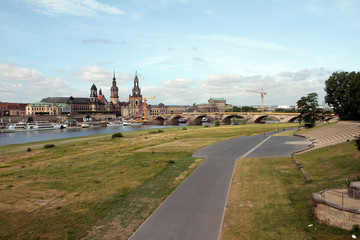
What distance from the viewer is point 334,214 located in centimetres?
1517

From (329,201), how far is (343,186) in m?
5.21

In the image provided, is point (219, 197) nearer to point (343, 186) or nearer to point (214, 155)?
point (343, 186)

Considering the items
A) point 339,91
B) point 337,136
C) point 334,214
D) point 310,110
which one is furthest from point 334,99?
point 334,214

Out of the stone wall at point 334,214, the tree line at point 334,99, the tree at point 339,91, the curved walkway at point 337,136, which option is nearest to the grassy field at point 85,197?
the stone wall at point 334,214

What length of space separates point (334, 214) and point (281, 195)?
21.0 feet

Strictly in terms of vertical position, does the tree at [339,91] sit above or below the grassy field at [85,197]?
above

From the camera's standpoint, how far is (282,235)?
15117mm

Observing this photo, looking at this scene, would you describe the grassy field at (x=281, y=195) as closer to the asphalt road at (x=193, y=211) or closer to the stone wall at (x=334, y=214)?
the stone wall at (x=334, y=214)

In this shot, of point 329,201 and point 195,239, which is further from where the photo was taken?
point 329,201

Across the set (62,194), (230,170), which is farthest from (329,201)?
(62,194)

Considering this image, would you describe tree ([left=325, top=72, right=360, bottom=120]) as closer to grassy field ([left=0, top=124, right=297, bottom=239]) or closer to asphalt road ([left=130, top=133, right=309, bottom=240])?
grassy field ([left=0, top=124, right=297, bottom=239])

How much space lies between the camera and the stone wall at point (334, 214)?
1433cm

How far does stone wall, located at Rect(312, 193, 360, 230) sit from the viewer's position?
14.3m

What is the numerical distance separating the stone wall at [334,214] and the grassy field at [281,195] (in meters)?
0.43
